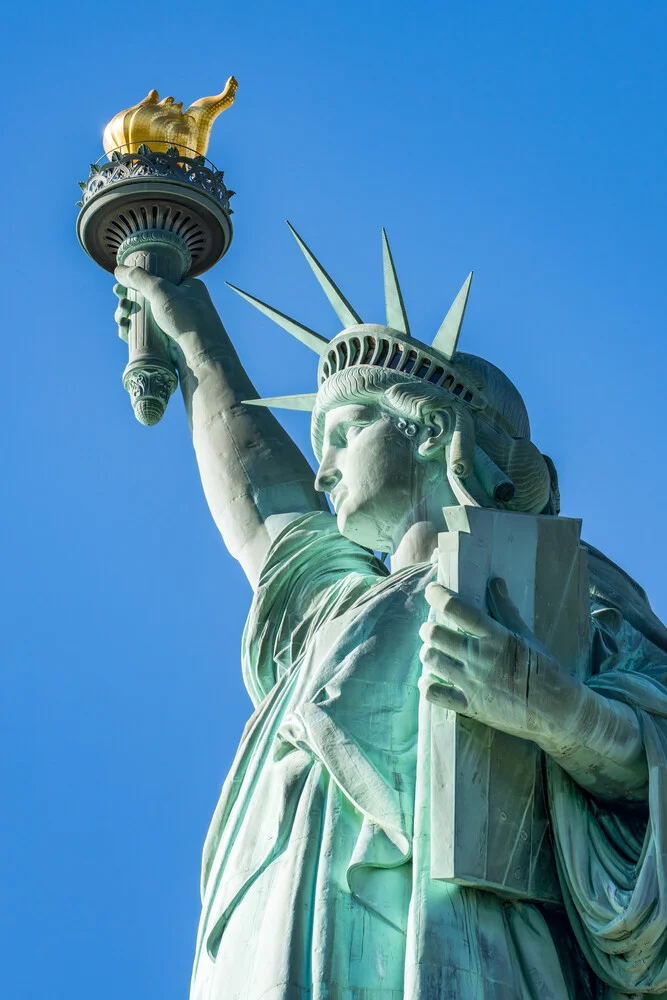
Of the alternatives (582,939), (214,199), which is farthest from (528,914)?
(214,199)

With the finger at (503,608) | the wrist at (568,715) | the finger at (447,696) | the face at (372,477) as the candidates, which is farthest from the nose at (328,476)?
the wrist at (568,715)

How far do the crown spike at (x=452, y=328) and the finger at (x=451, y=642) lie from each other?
2277mm

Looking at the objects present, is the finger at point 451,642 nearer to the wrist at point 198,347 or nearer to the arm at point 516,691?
the arm at point 516,691

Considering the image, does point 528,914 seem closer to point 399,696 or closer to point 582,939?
point 582,939

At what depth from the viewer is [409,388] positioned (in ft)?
42.0

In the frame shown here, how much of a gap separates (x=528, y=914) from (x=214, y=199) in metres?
6.25

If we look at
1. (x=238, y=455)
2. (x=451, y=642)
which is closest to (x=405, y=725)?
(x=451, y=642)

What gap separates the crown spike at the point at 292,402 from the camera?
13.6 m

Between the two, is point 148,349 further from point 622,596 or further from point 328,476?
point 622,596

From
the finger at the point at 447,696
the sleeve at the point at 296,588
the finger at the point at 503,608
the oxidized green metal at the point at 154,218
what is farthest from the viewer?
the oxidized green metal at the point at 154,218

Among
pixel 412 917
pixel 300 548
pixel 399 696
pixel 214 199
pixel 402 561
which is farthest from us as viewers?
pixel 214 199

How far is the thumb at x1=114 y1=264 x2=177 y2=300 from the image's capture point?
15586 mm

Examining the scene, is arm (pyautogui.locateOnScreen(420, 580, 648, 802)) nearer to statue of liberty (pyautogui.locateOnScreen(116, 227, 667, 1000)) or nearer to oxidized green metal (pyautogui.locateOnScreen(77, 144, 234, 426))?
statue of liberty (pyautogui.locateOnScreen(116, 227, 667, 1000))

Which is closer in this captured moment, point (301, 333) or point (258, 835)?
point (258, 835)
